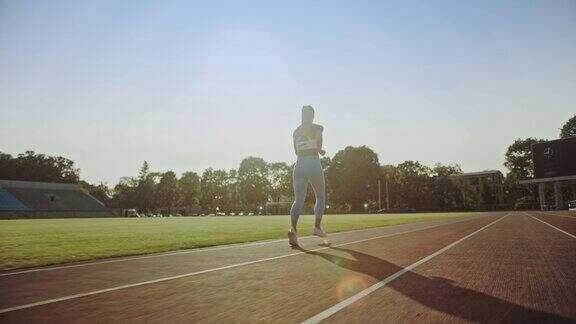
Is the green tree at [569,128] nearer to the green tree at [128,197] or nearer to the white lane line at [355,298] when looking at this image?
the white lane line at [355,298]

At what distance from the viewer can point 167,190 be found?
136 m

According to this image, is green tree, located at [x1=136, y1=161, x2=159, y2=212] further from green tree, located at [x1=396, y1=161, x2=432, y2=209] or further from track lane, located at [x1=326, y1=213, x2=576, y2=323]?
track lane, located at [x1=326, y1=213, x2=576, y2=323]

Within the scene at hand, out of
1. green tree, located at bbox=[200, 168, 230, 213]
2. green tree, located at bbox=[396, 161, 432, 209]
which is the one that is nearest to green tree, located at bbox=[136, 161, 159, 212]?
green tree, located at bbox=[200, 168, 230, 213]

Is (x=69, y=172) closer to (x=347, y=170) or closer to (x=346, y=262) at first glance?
(x=347, y=170)

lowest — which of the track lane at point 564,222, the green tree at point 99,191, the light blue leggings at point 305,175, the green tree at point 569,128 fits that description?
the track lane at point 564,222

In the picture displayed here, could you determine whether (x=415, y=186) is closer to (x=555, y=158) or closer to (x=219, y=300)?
(x=555, y=158)

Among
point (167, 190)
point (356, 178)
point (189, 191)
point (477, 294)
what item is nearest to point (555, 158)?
point (356, 178)

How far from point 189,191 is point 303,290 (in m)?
140

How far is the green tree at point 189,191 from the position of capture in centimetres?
13938

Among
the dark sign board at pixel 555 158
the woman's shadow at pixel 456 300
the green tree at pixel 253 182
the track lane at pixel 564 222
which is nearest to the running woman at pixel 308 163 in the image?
the woman's shadow at pixel 456 300

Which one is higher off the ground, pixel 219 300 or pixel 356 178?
pixel 356 178

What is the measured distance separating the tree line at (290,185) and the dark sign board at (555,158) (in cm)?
2971

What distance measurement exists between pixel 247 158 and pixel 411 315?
126061mm

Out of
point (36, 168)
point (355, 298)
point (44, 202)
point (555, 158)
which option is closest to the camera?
point (355, 298)
